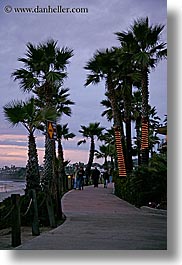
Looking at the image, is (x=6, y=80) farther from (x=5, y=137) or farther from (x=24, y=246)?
(x=24, y=246)

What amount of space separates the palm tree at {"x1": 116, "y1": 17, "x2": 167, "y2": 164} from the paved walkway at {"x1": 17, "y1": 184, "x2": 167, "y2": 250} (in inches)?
53.3

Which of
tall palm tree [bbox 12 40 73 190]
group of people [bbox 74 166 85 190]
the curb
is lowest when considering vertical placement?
the curb

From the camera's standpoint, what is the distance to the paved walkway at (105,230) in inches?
284

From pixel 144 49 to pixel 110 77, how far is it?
116cm

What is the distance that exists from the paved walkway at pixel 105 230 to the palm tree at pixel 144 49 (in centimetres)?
135

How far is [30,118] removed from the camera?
8375mm

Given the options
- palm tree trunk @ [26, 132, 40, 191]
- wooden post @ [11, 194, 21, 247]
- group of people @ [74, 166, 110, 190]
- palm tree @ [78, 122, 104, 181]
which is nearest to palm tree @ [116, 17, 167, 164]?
palm tree @ [78, 122, 104, 181]

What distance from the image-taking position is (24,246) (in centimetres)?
721

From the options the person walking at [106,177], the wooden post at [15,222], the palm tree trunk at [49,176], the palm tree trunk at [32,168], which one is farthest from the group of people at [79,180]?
the wooden post at [15,222]

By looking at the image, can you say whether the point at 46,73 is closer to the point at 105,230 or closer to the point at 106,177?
the point at 105,230

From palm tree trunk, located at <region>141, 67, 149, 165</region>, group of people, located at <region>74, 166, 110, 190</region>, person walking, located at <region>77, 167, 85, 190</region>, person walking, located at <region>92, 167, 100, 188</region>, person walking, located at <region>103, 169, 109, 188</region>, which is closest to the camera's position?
palm tree trunk, located at <region>141, 67, 149, 165</region>

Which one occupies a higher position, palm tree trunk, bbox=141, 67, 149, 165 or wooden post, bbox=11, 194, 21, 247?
palm tree trunk, bbox=141, 67, 149, 165

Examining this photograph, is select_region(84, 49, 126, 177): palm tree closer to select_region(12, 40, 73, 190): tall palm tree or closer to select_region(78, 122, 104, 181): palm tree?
select_region(12, 40, 73, 190): tall palm tree

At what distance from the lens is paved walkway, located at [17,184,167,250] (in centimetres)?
720
